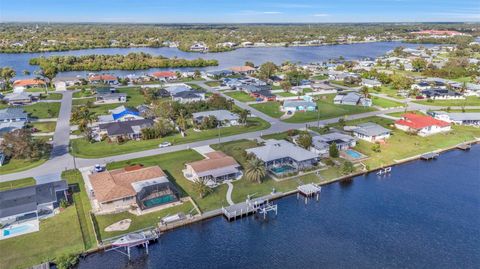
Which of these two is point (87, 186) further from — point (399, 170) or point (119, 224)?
point (399, 170)

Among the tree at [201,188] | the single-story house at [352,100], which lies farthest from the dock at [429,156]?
the tree at [201,188]

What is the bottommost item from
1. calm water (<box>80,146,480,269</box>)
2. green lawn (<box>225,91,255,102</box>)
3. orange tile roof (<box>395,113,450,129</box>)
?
calm water (<box>80,146,480,269</box>)

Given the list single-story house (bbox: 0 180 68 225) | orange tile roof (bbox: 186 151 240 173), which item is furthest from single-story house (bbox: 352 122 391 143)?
single-story house (bbox: 0 180 68 225)

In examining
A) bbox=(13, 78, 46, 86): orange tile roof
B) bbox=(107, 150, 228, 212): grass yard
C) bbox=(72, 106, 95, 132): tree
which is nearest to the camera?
bbox=(107, 150, 228, 212): grass yard

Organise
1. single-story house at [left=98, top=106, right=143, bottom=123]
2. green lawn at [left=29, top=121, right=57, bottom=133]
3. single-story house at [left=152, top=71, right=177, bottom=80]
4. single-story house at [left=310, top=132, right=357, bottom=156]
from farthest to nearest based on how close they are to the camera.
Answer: single-story house at [left=152, top=71, right=177, bottom=80] < single-story house at [left=98, top=106, right=143, bottom=123] < green lawn at [left=29, top=121, right=57, bottom=133] < single-story house at [left=310, top=132, right=357, bottom=156]

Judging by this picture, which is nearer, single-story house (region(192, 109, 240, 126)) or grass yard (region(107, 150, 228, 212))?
grass yard (region(107, 150, 228, 212))

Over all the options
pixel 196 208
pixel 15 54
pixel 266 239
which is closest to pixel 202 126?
pixel 196 208

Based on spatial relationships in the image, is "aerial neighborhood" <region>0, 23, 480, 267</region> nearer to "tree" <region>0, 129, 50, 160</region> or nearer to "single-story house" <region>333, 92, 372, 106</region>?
"tree" <region>0, 129, 50, 160</region>

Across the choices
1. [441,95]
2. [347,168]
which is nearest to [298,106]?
[347,168]

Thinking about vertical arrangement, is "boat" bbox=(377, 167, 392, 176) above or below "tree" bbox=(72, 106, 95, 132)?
below
